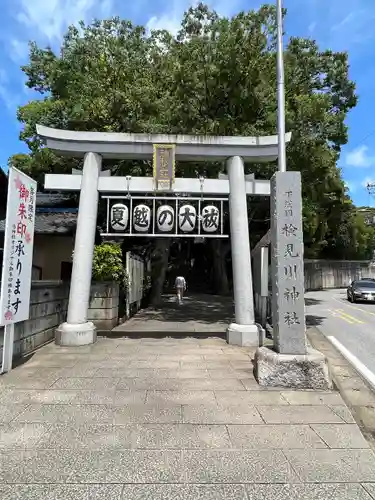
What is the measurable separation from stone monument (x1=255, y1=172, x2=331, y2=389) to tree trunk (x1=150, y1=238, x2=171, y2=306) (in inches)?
461

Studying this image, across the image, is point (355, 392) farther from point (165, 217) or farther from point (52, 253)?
point (52, 253)

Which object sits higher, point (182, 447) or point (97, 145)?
point (97, 145)

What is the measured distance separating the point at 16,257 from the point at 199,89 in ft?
26.3

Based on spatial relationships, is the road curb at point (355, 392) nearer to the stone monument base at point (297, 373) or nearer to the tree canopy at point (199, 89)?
the stone monument base at point (297, 373)

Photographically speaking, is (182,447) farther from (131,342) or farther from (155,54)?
(155,54)

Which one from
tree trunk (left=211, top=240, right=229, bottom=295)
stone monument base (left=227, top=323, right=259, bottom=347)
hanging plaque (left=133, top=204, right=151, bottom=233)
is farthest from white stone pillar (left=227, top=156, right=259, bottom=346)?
tree trunk (left=211, top=240, right=229, bottom=295)

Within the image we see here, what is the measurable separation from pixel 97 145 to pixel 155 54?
26.8 feet

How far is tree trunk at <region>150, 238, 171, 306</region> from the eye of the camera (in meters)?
18.0

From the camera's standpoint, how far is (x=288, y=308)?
6.00 meters

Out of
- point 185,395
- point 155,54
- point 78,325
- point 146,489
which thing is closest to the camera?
point 146,489

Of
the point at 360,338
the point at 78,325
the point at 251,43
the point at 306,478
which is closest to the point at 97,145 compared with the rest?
the point at 78,325

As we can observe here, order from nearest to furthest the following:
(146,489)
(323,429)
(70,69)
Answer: (146,489), (323,429), (70,69)

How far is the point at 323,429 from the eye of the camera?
421 cm

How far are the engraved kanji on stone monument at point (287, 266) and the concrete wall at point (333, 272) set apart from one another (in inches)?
1278
